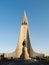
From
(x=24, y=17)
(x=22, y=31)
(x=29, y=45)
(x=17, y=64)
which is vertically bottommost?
(x=17, y=64)

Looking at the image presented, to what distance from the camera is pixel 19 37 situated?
122 m

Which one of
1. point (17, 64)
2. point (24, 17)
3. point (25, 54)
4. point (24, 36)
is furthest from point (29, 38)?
point (17, 64)

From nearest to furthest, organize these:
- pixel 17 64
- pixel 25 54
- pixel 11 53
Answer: pixel 17 64
pixel 25 54
pixel 11 53

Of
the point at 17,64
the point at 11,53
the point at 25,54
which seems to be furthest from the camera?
the point at 11,53

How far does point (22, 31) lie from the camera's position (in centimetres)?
12519

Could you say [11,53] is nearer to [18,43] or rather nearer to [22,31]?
[18,43]

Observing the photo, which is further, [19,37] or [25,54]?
[19,37]

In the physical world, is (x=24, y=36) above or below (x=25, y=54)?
above

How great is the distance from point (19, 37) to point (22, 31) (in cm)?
551

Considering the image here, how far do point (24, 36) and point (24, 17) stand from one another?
11.9 m

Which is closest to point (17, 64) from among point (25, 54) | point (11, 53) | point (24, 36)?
point (25, 54)

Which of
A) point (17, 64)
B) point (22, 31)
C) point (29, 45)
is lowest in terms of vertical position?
point (17, 64)

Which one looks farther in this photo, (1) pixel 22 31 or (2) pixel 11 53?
(1) pixel 22 31

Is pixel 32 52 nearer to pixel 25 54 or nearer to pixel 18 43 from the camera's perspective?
pixel 18 43
